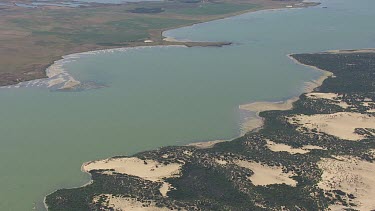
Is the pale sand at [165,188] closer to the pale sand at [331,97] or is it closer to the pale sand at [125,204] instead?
the pale sand at [125,204]

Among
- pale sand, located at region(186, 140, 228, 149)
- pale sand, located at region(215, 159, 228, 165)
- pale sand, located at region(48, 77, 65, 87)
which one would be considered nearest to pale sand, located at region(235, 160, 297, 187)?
pale sand, located at region(215, 159, 228, 165)

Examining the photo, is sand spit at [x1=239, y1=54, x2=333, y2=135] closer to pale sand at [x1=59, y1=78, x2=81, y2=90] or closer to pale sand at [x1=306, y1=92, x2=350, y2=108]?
pale sand at [x1=306, y1=92, x2=350, y2=108]

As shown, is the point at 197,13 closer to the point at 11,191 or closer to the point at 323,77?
the point at 323,77

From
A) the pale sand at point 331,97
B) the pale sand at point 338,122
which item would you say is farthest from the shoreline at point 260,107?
the pale sand at point 338,122

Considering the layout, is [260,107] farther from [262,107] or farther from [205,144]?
[205,144]

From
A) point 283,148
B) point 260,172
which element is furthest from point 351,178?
point 283,148
